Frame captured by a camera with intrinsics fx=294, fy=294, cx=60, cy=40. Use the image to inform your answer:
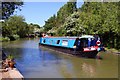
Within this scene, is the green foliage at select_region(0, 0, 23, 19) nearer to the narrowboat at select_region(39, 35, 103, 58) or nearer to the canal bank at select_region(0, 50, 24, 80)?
the narrowboat at select_region(39, 35, 103, 58)

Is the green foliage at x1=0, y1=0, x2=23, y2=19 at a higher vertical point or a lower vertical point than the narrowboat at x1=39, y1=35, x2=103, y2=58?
higher

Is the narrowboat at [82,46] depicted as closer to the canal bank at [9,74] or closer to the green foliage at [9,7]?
the green foliage at [9,7]

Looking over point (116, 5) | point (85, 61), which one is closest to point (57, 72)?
point (85, 61)

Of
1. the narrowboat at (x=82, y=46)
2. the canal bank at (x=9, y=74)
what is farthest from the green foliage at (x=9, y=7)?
the canal bank at (x=9, y=74)

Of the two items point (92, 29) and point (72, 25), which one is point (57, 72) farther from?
point (72, 25)

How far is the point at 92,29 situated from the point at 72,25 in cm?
1786

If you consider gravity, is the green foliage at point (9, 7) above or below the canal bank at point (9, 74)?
above

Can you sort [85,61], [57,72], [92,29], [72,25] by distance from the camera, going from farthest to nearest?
[72,25] < [92,29] < [85,61] < [57,72]

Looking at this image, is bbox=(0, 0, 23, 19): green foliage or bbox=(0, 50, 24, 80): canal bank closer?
bbox=(0, 50, 24, 80): canal bank

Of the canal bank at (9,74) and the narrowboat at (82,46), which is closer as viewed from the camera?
the canal bank at (9,74)

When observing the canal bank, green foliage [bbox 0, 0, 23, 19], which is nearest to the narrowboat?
green foliage [bbox 0, 0, 23, 19]

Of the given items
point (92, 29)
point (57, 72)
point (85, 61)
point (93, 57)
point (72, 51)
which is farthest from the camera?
point (92, 29)

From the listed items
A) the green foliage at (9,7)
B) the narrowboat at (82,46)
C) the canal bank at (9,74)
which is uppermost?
the green foliage at (9,7)

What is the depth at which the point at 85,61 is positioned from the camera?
84.5 feet
